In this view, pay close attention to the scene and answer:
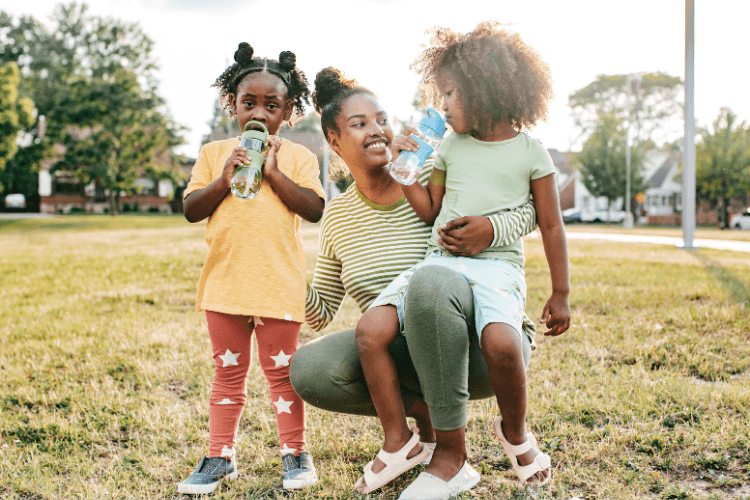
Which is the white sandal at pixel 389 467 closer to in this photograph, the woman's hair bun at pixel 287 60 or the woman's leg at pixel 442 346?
the woman's leg at pixel 442 346

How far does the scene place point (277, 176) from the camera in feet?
8.07

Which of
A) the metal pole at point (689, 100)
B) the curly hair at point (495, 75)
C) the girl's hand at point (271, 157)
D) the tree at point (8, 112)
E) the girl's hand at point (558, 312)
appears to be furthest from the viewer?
the tree at point (8, 112)

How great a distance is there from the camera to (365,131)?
2.57 meters

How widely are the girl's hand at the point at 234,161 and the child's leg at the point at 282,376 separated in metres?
0.60

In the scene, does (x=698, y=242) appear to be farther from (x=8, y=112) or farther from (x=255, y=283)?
(x=8, y=112)

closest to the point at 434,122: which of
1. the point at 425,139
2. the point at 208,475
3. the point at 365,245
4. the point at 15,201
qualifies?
the point at 425,139

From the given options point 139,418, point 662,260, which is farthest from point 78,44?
point 139,418

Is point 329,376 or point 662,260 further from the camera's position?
point 662,260

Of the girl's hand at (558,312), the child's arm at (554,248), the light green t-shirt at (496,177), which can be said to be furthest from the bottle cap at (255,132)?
the girl's hand at (558,312)

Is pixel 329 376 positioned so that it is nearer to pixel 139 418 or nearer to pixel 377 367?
pixel 377 367

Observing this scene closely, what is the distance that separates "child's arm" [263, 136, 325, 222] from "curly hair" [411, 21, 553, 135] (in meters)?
0.71

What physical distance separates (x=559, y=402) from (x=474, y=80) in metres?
1.76

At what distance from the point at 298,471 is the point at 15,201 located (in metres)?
51.6

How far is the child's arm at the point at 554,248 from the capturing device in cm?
223
